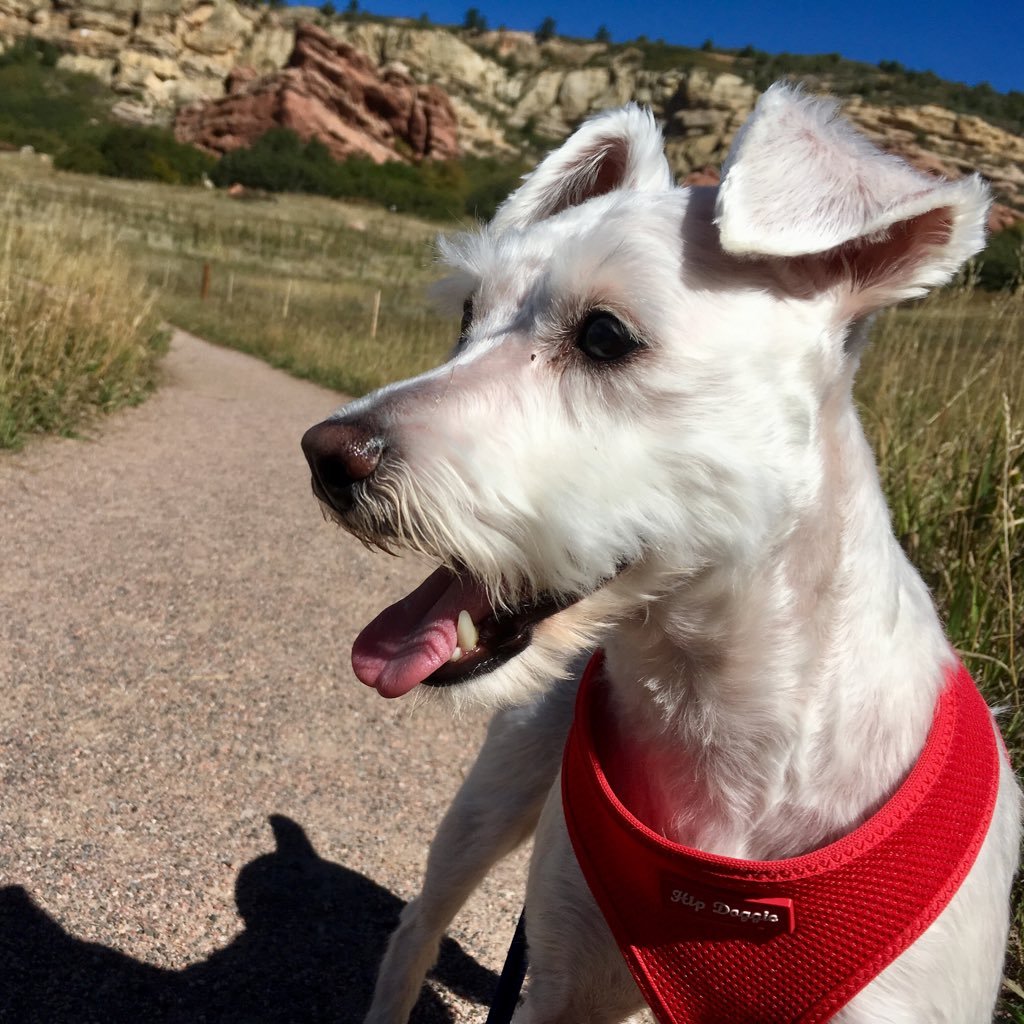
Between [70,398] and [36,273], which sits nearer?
[70,398]

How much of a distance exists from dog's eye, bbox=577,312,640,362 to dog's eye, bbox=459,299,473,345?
43 centimetres

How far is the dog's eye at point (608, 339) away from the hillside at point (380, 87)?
57.1 m

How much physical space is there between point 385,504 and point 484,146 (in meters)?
89.4

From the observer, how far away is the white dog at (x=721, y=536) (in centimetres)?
162

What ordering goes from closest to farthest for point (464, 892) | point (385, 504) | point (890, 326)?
point (385, 504) < point (464, 892) < point (890, 326)

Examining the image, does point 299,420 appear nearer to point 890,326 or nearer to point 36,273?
point 36,273

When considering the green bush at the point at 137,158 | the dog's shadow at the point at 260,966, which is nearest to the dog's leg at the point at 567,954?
the dog's shadow at the point at 260,966

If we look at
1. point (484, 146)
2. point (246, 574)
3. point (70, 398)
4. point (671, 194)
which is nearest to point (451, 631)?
point (671, 194)

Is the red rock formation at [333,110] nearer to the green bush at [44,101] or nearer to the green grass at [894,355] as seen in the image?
the green bush at [44,101]

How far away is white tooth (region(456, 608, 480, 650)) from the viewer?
1.75 m

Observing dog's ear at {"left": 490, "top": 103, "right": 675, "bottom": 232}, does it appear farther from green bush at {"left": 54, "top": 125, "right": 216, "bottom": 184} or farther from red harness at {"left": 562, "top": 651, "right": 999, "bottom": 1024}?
green bush at {"left": 54, "top": 125, "right": 216, "bottom": 184}

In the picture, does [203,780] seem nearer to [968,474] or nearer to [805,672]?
[805,672]

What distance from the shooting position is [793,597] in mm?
1714

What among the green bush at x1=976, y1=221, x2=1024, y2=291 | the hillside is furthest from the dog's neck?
the hillside
